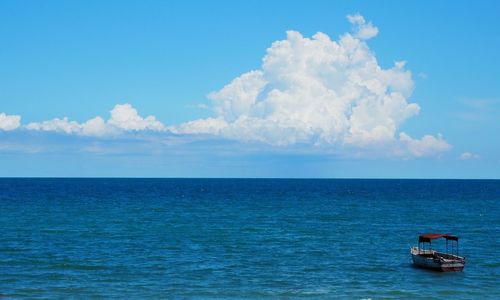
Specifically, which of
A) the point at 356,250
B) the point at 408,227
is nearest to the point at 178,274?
the point at 356,250

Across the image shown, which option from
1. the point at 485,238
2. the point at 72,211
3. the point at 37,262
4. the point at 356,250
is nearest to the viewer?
the point at 37,262

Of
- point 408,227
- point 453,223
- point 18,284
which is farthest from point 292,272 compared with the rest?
point 453,223

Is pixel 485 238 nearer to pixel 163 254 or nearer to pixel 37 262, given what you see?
pixel 163 254

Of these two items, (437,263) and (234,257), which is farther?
(234,257)

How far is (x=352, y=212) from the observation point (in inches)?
4395

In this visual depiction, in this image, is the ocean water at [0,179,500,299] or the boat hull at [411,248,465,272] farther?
the boat hull at [411,248,465,272]

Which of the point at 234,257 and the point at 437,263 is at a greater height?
the point at 437,263

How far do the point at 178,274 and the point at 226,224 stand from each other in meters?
38.2

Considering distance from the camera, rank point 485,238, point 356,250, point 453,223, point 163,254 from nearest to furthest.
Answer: point 163,254, point 356,250, point 485,238, point 453,223

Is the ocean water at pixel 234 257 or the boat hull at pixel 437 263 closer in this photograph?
the ocean water at pixel 234 257

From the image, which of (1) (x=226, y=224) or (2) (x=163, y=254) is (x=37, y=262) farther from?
(1) (x=226, y=224)

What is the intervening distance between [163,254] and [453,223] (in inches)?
2046

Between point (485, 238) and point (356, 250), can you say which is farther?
point (485, 238)

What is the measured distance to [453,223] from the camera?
92.1 m
